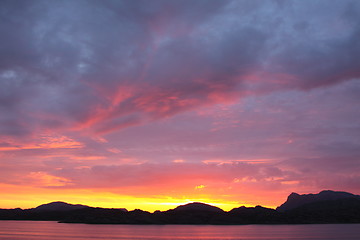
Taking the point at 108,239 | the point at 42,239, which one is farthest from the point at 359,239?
the point at 42,239

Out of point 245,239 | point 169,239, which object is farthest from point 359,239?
point 169,239

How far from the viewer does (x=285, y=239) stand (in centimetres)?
15938

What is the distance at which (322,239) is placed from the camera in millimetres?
154625

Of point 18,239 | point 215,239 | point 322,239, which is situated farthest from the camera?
point 215,239

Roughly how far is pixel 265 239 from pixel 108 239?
72.8 metres

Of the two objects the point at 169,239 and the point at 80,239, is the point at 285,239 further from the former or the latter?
the point at 80,239

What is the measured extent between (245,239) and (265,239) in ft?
30.4

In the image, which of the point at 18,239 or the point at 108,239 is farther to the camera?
the point at 108,239

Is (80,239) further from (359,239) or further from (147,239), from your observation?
(359,239)

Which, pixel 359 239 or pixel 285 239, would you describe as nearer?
pixel 359 239

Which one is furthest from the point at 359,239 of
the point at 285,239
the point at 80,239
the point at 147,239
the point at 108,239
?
the point at 80,239

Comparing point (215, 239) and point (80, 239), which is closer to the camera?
point (80, 239)

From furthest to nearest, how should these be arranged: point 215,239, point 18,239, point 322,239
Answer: point 215,239
point 322,239
point 18,239

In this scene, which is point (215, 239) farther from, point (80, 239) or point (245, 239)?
point (80, 239)
